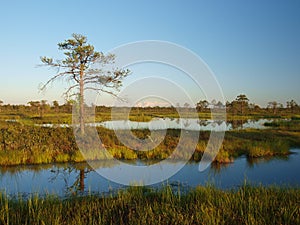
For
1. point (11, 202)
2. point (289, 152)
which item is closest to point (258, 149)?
point (289, 152)

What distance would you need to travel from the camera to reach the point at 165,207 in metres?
4.70

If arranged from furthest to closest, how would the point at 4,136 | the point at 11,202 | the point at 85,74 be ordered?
1. the point at 85,74
2. the point at 4,136
3. the point at 11,202

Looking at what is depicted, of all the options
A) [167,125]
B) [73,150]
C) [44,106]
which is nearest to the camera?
[73,150]

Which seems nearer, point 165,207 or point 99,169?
point 165,207

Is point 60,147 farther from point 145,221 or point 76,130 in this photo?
point 145,221

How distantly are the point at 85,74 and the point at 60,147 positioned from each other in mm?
4199

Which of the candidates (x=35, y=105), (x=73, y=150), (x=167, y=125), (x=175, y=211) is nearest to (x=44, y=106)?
(x=35, y=105)

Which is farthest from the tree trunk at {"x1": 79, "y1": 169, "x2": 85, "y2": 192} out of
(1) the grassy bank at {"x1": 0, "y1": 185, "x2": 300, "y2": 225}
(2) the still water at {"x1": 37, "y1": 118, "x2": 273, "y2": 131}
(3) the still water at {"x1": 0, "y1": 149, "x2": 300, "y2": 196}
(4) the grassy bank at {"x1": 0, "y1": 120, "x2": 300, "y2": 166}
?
(2) the still water at {"x1": 37, "y1": 118, "x2": 273, "y2": 131}

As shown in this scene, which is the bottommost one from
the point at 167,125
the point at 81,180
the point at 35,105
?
the point at 81,180

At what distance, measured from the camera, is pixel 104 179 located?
8.83m

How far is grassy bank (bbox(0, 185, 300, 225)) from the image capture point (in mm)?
4113

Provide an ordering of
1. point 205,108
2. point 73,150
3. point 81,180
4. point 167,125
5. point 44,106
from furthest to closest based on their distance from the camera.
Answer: point 205,108 → point 44,106 → point 167,125 → point 73,150 → point 81,180

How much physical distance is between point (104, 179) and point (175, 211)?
478cm

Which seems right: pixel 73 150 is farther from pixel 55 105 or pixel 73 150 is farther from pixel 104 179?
pixel 55 105
